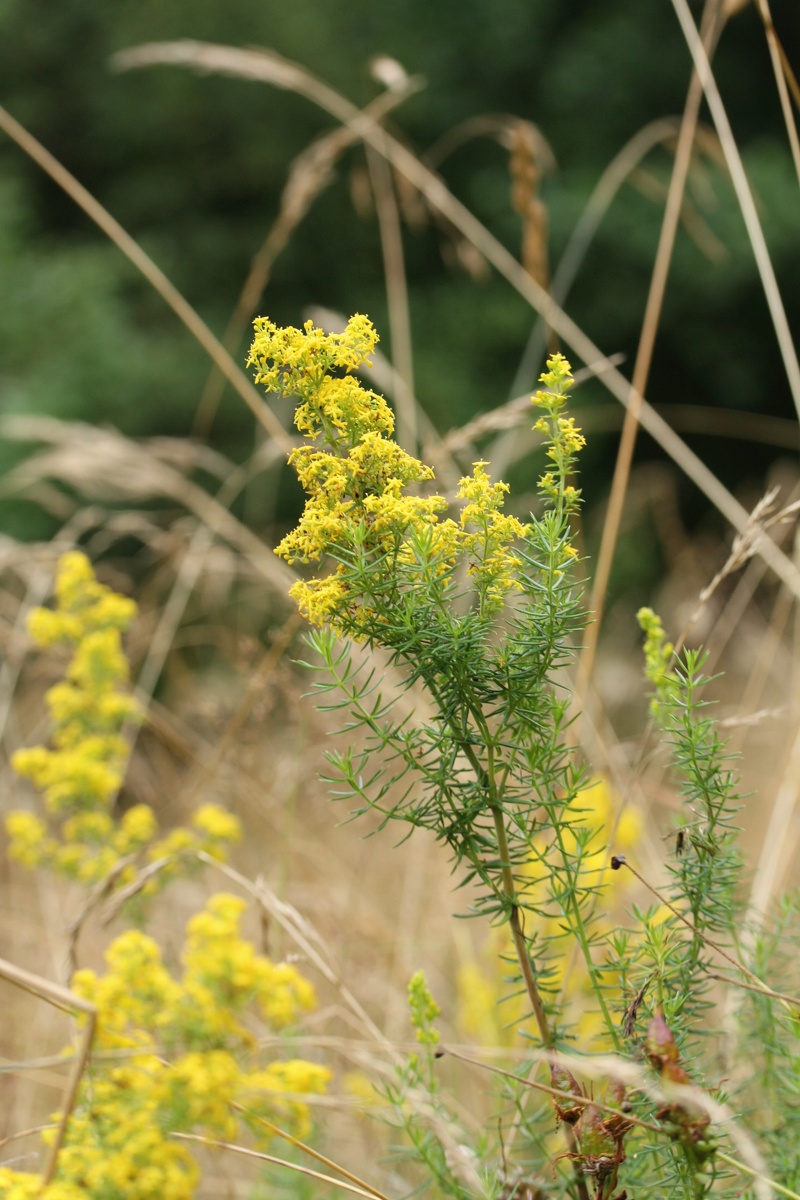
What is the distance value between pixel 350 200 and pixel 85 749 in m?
8.42

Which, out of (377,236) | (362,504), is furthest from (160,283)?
(377,236)

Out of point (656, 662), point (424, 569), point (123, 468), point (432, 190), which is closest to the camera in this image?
point (424, 569)

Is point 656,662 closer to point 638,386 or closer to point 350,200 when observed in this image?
point 638,386

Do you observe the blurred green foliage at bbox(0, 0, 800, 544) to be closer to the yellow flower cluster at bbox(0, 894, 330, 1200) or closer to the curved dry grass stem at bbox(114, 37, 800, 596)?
the curved dry grass stem at bbox(114, 37, 800, 596)

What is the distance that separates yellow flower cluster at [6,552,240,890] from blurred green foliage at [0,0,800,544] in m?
5.85

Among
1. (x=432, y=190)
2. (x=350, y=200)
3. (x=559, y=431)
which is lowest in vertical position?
(x=559, y=431)

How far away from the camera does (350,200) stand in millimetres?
9570

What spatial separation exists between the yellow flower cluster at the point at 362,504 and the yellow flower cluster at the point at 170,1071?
0.52 meters

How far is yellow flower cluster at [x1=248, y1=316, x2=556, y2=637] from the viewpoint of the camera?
82cm

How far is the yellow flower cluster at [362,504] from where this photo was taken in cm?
82

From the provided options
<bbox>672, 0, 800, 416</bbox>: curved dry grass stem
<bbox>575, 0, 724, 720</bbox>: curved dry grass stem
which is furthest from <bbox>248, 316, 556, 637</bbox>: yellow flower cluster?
<bbox>672, 0, 800, 416</bbox>: curved dry grass stem

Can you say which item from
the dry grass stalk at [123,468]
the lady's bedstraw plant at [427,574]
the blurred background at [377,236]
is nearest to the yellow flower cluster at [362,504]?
the lady's bedstraw plant at [427,574]

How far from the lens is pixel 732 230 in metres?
8.09

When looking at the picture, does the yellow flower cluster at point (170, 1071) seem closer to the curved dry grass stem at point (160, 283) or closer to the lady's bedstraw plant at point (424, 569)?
the lady's bedstraw plant at point (424, 569)
